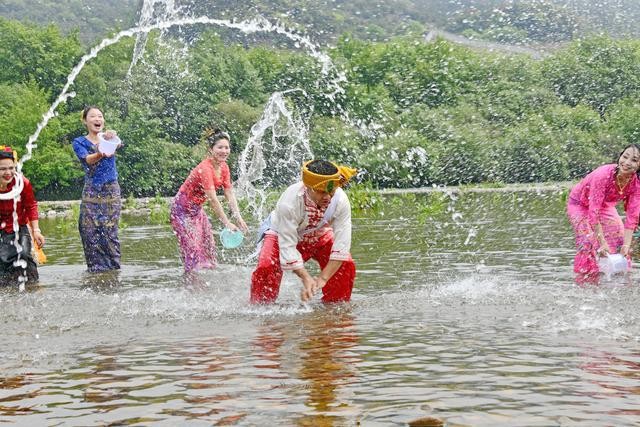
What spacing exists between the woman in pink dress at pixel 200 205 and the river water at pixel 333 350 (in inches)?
13.0

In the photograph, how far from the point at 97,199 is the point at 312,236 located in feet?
12.5

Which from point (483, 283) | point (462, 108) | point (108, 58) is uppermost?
point (108, 58)

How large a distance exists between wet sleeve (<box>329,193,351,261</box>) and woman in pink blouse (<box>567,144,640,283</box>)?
2767mm

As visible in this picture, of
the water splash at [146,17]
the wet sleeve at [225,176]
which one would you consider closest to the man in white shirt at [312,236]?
the wet sleeve at [225,176]

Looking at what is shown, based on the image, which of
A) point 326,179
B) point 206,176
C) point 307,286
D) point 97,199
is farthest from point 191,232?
point 326,179

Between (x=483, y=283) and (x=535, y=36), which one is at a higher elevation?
(x=535, y=36)

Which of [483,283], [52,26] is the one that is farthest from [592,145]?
[483,283]

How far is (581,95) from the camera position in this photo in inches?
2378

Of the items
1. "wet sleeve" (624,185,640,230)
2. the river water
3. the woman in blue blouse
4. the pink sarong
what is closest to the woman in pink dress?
the pink sarong

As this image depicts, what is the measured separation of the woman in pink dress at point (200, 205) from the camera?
10.2 meters

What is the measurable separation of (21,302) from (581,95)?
5588 cm

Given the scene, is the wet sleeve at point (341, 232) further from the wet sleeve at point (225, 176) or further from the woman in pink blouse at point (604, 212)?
the wet sleeve at point (225, 176)

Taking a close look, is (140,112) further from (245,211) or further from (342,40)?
(342,40)

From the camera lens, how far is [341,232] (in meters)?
7.55
